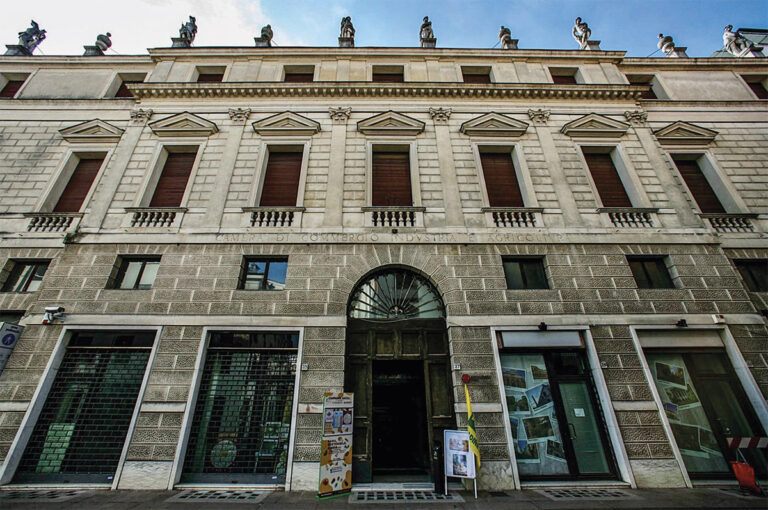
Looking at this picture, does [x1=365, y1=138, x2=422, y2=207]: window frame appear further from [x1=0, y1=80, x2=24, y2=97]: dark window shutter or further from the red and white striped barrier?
[x1=0, y1=80, x2=24, y2=97]: dark window shutter

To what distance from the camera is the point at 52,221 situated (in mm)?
9180

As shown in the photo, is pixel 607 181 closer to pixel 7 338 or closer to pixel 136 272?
pixel 136 272

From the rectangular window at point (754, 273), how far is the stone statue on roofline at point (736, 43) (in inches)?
462

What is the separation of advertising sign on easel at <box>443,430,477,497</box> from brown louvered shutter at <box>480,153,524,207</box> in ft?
21.4

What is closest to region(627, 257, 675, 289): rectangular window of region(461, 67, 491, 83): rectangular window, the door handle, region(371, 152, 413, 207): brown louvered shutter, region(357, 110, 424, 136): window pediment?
the door handle

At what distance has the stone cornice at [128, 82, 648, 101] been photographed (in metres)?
11.1

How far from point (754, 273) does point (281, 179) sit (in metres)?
14.6

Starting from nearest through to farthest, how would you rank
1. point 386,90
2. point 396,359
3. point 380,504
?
point 380,504 → point 396,359 → point 386,90

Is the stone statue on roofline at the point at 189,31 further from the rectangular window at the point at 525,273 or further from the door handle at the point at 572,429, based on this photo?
the door handle at the point at 572,429

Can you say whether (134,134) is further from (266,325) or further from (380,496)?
(380,496)

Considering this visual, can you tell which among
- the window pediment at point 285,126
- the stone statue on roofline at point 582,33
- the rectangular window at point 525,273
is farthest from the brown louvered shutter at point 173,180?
the stone statue on roofline at point 582,33

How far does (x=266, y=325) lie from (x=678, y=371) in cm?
1033

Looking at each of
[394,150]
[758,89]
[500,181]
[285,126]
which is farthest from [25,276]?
[758,89]

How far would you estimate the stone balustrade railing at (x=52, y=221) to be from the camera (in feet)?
29.7
